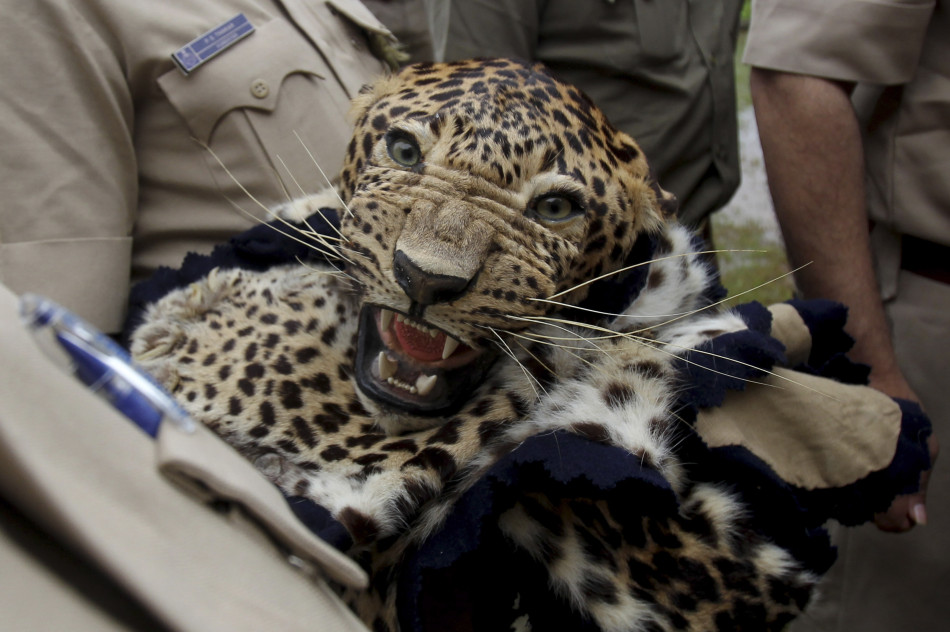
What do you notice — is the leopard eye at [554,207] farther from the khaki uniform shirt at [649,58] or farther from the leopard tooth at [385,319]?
the khaki uniform shirt at [649,58]

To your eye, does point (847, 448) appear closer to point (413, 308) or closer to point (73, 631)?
point (413, 308)

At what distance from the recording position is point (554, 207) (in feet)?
2.29

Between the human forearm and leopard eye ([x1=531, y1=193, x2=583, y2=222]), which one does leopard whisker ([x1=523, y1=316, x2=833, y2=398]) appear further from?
the human forearm

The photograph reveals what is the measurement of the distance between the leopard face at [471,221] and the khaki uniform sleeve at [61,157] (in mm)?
425

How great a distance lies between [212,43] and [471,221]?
0.65 m

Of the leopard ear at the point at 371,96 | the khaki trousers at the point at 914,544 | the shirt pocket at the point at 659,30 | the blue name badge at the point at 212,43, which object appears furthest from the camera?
the shirt pocket at the point at 659,30

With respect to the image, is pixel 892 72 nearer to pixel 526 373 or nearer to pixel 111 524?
pixel 526 373

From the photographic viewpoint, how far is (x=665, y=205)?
31.8 inches

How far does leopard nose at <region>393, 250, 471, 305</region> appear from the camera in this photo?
0.62 meters

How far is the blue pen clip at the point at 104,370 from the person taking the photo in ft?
1.18

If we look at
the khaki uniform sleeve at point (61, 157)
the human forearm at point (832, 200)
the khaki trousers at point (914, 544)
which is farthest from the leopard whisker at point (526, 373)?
the khaki trousers at point (914, 544)

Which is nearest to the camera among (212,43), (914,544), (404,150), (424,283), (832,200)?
(424,283)

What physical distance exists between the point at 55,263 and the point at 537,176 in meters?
0.67

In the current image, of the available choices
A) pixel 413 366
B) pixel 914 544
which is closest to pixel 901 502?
pixel 914 544
